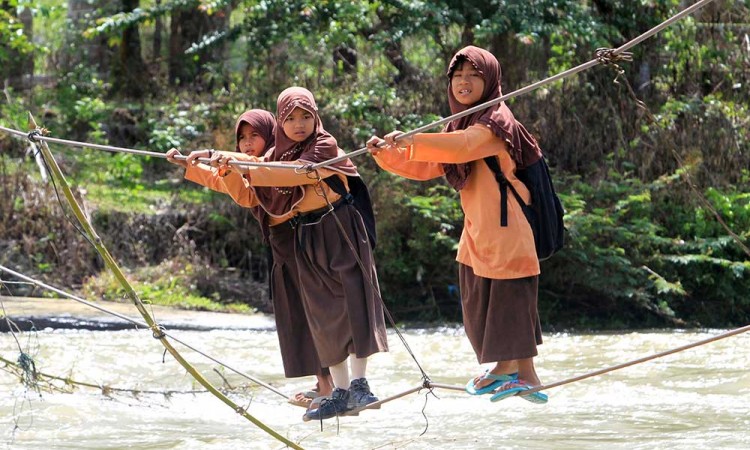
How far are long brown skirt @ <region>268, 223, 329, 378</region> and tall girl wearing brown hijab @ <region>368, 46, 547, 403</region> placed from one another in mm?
845

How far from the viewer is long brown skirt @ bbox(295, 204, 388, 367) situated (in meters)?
4.89

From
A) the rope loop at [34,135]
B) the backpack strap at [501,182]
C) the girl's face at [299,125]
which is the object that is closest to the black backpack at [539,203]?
the backpack strap at [501,182]

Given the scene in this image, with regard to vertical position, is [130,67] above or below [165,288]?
above

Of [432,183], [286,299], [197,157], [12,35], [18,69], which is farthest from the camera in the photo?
[18,69]

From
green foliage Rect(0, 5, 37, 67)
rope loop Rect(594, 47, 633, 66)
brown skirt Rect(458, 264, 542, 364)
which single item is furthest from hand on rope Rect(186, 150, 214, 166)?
green foliage Rect(0, 5, 37, 67)

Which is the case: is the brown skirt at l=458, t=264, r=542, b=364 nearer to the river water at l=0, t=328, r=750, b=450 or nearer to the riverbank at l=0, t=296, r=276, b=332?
the river water at l=0, t=328, r=750, b=450

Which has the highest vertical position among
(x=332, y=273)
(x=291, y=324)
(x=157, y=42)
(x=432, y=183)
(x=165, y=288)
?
(x=157, y=42)

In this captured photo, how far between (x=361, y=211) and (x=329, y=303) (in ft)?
1.38

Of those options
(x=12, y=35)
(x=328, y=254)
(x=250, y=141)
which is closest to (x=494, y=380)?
(x=328, y=254)

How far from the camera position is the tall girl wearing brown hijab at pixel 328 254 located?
485 centimetres

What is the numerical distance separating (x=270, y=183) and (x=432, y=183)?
6.65m

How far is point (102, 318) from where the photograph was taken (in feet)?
32.6

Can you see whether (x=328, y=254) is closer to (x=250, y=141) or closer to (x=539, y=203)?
(x=250, y=141)

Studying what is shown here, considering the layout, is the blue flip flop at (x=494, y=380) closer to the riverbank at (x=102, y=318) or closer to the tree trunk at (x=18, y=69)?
the riverbank at (x=102, y=318)
